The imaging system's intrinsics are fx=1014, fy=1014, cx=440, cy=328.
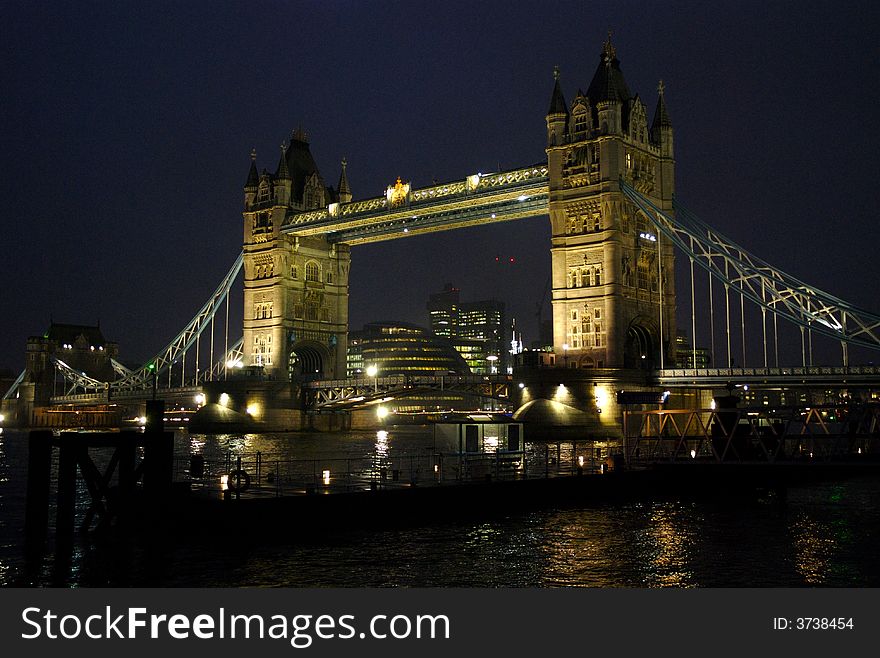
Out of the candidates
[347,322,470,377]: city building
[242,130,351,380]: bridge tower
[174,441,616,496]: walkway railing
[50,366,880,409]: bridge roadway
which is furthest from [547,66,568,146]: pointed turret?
[347,322,470,377]: city building

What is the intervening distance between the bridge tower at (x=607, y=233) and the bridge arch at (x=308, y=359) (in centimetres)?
3608

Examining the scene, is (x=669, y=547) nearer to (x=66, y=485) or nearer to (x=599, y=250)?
(x=66, y=485)

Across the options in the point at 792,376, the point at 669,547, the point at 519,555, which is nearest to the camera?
the point at 519,555

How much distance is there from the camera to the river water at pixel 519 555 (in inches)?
921

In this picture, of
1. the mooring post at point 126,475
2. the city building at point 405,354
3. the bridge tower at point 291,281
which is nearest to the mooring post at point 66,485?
the mooring post at point 126,475

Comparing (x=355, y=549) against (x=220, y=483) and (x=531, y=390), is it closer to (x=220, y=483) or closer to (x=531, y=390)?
(x=220, y=483)

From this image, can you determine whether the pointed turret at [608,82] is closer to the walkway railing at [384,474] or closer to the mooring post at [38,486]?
the walkway railing at [384,474]

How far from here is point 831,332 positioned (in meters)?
72.9

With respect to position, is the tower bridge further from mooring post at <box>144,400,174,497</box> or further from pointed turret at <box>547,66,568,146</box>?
mooring post at <box>144,400,174,497</box>

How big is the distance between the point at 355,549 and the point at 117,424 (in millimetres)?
142637

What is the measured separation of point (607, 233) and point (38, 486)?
199ft

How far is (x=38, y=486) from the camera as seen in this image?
2747 cm

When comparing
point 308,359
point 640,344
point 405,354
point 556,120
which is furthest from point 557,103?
point 405,354

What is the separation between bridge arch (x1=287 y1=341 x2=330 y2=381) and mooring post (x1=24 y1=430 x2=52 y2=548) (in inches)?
3268
